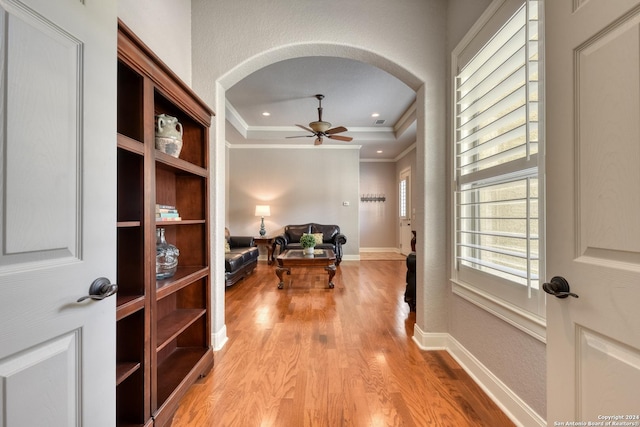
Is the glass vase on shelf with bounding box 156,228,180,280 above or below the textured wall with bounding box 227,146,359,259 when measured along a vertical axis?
below

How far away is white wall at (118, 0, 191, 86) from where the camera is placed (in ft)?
5.24

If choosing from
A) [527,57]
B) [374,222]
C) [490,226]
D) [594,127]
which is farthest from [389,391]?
[374,222]

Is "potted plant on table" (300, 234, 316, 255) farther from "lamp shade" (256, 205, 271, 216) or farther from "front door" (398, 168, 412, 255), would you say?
"front door" (398, 168, 412, 255)

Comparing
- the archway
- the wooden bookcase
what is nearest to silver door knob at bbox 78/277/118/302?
the wooden bookcase

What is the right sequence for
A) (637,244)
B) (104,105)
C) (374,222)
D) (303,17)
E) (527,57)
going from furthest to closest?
(374,222) < (303,17) < (527,57) < (104,105) < (637,244)

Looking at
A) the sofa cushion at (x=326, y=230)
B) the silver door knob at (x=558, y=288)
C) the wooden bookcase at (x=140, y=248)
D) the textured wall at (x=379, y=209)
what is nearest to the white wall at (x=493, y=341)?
the silver door knob at (x=558, y=288)

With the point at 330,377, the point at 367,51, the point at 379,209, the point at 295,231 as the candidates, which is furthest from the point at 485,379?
the point at 379,209

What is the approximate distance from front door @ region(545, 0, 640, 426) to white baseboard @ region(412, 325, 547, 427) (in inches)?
23.3

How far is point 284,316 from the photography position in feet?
9.57

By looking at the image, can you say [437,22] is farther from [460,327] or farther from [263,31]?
[460,327]

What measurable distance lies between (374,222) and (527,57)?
673 centimetres

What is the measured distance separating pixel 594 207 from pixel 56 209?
1568mm

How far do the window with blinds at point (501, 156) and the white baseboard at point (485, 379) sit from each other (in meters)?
0.54

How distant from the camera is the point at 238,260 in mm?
4133
